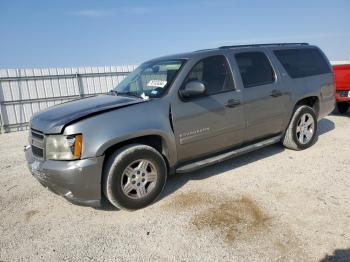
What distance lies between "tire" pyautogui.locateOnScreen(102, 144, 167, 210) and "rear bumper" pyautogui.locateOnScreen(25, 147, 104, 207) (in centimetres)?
13

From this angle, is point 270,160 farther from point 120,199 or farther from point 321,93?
point 120,199

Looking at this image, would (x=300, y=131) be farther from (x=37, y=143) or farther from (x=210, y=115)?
(x=37, y=143)

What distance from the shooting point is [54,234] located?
3.13 metres

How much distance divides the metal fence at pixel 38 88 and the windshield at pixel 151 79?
7.47m

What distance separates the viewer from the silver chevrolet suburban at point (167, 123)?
10.3 ft

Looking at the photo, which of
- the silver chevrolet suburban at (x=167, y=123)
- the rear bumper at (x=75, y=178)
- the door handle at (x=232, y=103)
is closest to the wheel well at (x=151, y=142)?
the silver chevrolet suburban at (x=167, y=123)

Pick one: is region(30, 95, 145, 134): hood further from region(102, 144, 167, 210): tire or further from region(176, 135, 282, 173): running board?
region(176, 135, 282, 173): running board

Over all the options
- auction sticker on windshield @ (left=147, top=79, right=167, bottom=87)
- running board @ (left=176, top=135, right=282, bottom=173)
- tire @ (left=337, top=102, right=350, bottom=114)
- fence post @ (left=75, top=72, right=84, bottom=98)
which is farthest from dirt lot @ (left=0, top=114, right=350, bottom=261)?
fence post @ (left=75, top=72, right=84, bottom=98)

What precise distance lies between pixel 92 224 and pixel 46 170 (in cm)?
81

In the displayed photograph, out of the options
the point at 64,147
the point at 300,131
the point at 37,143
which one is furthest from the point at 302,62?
the point at 37,143

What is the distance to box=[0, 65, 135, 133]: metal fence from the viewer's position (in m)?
10.1

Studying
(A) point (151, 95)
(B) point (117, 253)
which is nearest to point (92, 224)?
(B) point (117, 253)

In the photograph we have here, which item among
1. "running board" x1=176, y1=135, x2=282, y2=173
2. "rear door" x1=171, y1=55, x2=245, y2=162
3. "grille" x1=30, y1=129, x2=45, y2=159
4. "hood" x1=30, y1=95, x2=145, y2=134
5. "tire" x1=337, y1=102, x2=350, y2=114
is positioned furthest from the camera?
"tire" x1=337, y1=102, x2=350, y2=114

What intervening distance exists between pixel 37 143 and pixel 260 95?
129 inches
